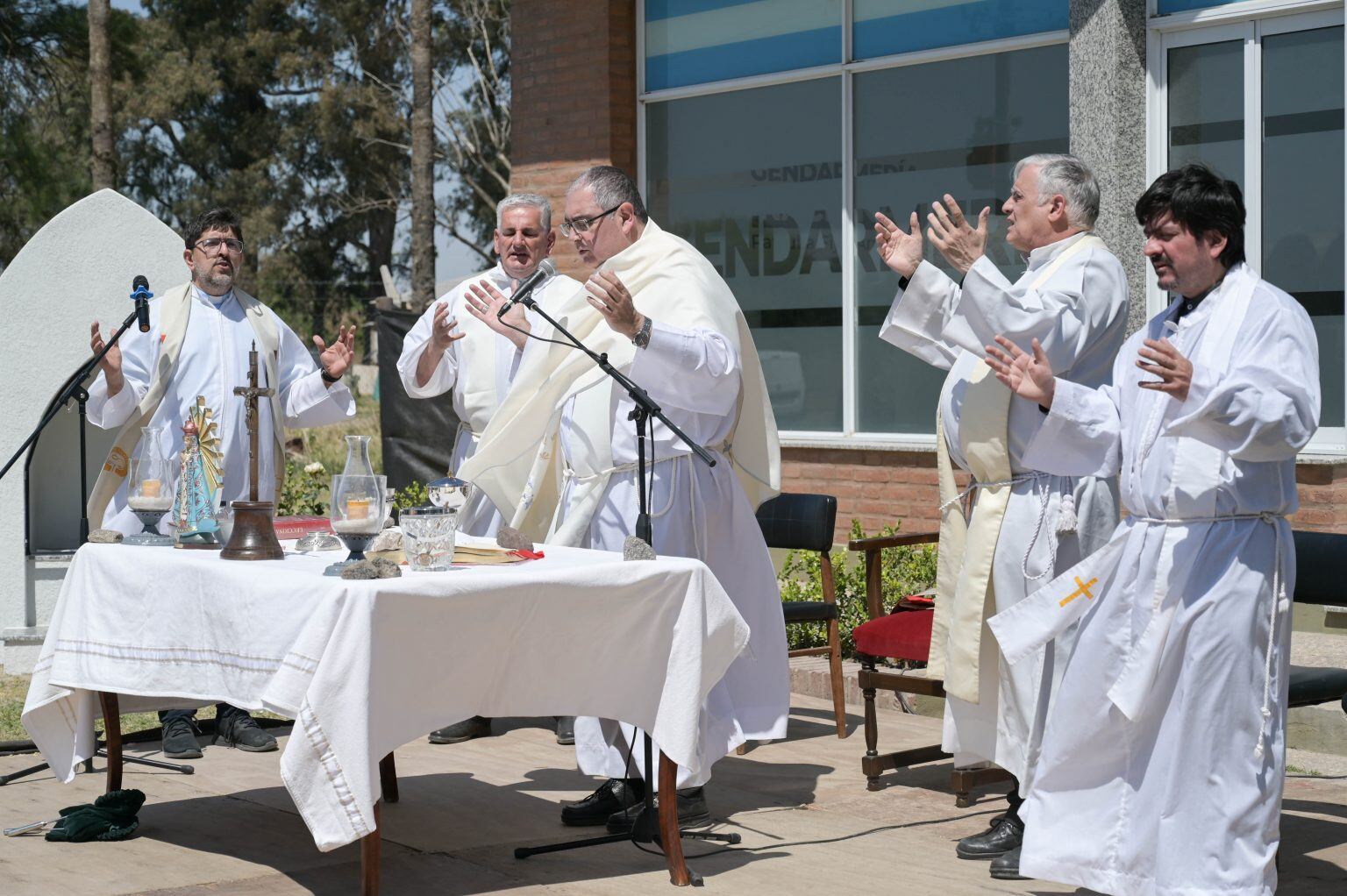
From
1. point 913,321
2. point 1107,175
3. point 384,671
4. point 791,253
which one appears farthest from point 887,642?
point 791,253

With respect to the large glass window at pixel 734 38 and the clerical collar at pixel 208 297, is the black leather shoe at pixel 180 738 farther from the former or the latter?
the large glass window at pixel 734 38

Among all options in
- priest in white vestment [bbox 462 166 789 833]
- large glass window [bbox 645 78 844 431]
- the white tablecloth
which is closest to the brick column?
large glass window [bbox 645 78 844 431]

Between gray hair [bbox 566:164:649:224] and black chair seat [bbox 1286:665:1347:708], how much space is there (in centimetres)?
275

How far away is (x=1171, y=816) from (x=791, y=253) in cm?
736

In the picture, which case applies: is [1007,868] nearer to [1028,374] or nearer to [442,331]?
[1028,374]

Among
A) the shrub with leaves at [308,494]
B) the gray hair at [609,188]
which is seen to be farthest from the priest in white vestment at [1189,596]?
the shrub with leaves at [308,494]

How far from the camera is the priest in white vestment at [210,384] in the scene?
749cm

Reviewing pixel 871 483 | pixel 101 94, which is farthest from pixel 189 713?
pixel 101 94

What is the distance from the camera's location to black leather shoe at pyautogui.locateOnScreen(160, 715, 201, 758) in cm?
730

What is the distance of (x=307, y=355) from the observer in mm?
8039

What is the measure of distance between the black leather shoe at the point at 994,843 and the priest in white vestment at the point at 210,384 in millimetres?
3219

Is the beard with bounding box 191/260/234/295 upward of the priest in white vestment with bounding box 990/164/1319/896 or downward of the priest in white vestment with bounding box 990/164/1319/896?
upward

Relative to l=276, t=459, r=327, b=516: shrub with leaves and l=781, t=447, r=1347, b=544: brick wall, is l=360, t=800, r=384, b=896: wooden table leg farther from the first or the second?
l=276, t=459, r=327, b=516: shrub with leaves

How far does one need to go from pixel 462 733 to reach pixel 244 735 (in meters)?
0.96
